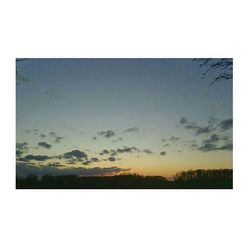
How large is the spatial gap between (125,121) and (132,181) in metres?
0.68

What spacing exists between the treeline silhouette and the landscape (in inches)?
0.4


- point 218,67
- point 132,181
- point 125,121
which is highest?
point 218,67

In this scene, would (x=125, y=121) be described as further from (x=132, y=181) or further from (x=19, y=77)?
(x=19, y=77)

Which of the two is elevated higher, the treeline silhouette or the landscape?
the landscape

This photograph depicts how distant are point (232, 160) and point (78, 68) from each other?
6.61 ft

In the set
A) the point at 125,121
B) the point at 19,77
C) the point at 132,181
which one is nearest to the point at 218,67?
the point at 125,121

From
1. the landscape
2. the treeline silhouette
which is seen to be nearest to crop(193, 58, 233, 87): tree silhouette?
the landscape

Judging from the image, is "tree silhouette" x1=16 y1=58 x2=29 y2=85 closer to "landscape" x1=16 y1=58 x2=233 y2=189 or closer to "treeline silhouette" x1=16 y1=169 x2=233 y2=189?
"landscape" x1=16 y1=58 x2=233 y2=189

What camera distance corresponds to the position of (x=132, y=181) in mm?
7266

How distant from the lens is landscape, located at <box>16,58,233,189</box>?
283 inches

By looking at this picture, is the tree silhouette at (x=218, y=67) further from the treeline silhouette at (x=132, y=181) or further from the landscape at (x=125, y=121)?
the treeline silhouette at (x=132, y=181)

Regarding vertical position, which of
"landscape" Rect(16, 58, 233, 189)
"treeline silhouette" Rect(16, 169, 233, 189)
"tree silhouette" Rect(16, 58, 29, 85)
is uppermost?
"tree silhouette" Rect(16, 58, 29, 85)

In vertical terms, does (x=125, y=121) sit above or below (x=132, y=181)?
above
